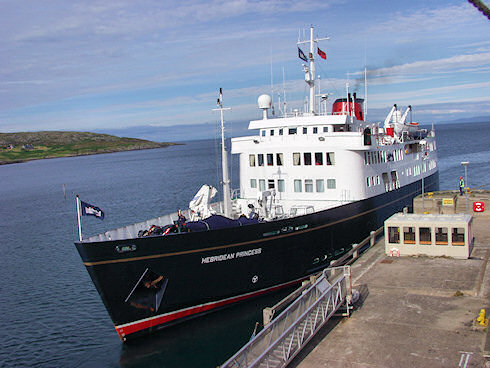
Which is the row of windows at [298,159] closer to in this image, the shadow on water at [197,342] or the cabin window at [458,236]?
the cabin window at [458,236]

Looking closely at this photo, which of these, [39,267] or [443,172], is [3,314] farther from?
[443,172]

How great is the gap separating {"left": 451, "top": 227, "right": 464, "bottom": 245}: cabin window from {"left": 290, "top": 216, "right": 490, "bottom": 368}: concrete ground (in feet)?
2.59

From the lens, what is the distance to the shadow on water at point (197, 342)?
1677cm

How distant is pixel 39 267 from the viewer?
30.7m

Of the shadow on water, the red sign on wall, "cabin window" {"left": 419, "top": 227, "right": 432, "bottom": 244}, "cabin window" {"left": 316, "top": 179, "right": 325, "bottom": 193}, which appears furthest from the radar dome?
the red sign on wall

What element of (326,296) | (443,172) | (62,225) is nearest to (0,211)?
(62,225)

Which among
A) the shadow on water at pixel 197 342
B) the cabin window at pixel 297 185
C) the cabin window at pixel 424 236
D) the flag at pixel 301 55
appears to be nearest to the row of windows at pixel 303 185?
the cabin window at pixel 297 185

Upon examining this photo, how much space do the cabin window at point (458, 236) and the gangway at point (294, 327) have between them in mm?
6637

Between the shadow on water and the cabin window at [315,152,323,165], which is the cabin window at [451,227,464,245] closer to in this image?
the cabin window at [315,152,323,165]

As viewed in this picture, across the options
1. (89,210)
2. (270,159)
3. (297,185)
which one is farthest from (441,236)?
(89,210)

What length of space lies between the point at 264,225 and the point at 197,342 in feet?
18.0

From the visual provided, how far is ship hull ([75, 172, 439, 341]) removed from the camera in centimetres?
1688

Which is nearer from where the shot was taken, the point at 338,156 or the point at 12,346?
the point at 12,346

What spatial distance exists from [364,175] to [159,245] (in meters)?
12.9
